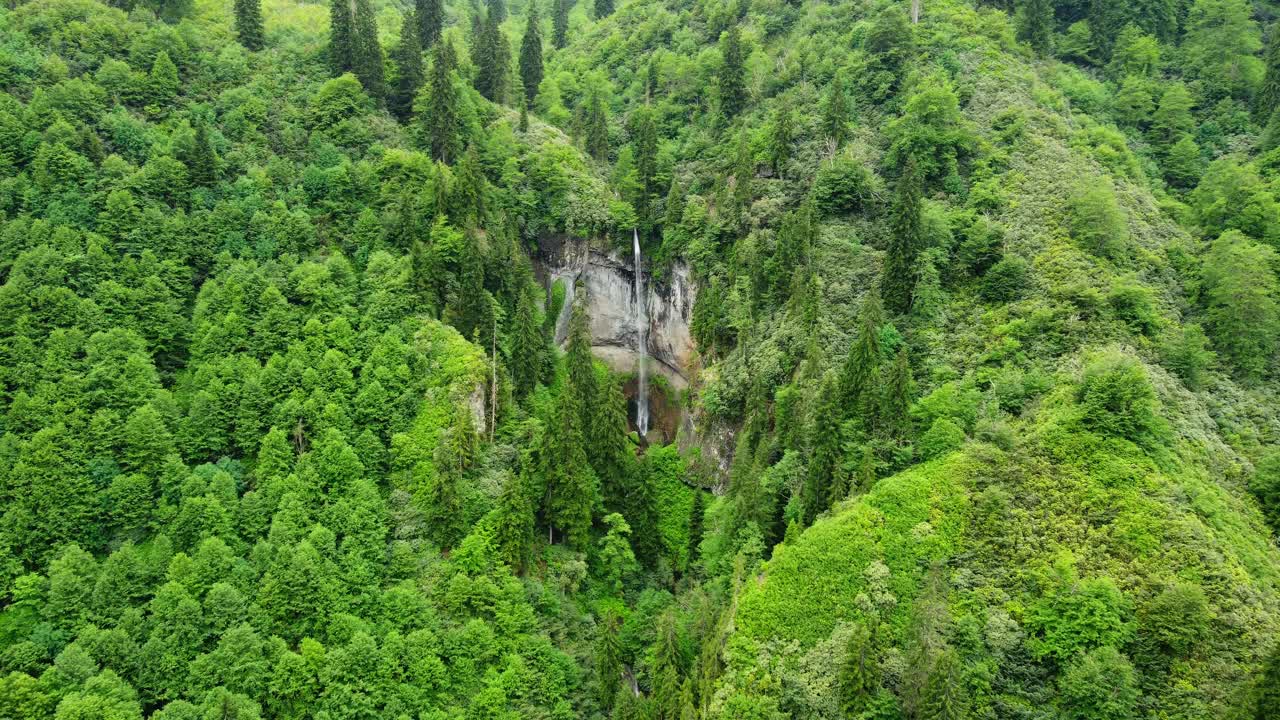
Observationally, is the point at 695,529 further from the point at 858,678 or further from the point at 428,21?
the point at 428,21

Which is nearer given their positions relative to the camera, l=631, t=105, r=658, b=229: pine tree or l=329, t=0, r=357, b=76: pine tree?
l=329, t=0, r=357, b=76: pine tree

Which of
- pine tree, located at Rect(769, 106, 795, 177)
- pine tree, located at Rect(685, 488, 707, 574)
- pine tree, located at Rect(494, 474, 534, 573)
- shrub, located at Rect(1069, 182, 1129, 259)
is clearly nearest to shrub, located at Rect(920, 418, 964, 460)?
shrub, located at Rect(1069, 182, 1129, 259)

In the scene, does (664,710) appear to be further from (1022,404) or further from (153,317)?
(153,317)

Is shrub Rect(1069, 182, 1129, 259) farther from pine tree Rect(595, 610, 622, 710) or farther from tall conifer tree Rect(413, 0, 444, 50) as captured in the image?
tall conifer tree Rect(413, 0, 444, 50)

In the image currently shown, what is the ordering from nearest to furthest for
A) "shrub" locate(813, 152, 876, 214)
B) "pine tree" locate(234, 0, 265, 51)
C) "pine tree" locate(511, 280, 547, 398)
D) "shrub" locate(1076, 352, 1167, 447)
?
1. "shrub" locate(1076, 352, 1167, 447)
2. "shrub" locate(813, 152, 876, 214)
3. "pine tree" locate(511, 280, 547, 398)
4. "pine tree" locate(234, 0, 265, 51)

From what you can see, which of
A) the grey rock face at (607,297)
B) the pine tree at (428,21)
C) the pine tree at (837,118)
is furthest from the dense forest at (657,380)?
the pine tree at (428,21)

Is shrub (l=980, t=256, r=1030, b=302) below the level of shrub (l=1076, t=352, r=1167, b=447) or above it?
above

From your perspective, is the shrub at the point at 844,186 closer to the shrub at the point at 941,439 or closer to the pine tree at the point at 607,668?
the shrub at the point at 941,439
